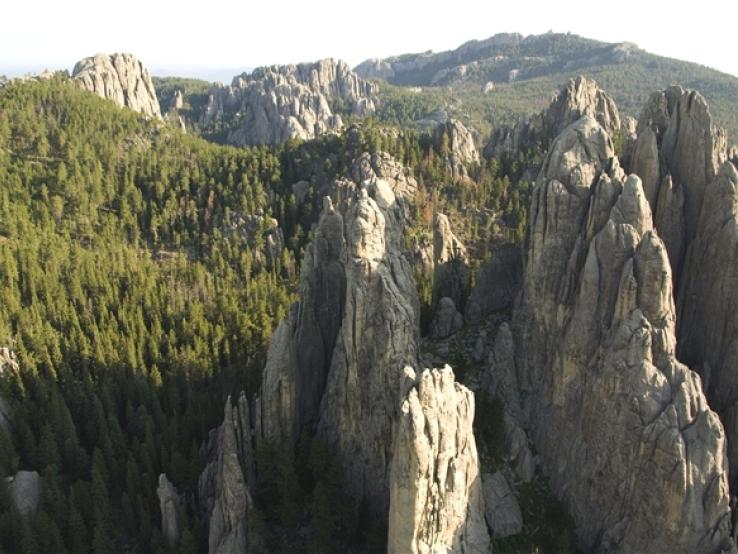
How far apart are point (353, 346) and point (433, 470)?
1237 centimetres

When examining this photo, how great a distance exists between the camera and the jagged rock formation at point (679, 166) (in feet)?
147

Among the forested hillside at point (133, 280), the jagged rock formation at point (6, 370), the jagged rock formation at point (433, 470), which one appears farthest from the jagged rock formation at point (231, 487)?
the jagged rock formation at point (6, 370)

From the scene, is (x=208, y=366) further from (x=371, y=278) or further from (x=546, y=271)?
(x=546, y=271)

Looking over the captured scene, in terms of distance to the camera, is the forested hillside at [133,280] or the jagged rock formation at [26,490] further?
the forested hillside at [133,280]

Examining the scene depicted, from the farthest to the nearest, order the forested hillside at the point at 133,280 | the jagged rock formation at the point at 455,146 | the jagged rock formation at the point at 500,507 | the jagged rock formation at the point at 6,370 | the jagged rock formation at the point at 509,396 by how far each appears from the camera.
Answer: the jagged rock formation at the point at 455,146 < the jagged rock formation at the point at 6,370 < the forested hillside at the point at 133,280 < the jagged rock formation at the point at 509,396 < the jagged rock formation at the point at 500,507

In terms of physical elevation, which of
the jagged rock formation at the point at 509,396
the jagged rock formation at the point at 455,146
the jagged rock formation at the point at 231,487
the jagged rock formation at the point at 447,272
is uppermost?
the jagged rock formation at the point at 455,146

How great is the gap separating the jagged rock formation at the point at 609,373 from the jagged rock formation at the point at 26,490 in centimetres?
4454

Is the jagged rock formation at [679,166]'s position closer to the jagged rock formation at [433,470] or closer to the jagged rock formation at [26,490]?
the jagged rock formation at [433,470]

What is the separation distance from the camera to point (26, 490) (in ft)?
175

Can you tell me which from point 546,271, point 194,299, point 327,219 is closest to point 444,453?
point 546,271

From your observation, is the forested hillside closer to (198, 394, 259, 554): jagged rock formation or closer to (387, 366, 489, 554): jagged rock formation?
(198, 394, 259, 554): jagged rock formation

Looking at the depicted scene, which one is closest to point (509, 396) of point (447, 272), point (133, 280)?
point (447, 272)

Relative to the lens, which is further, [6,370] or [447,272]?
[6,370]

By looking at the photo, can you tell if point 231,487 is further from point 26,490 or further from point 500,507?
point 26,490
